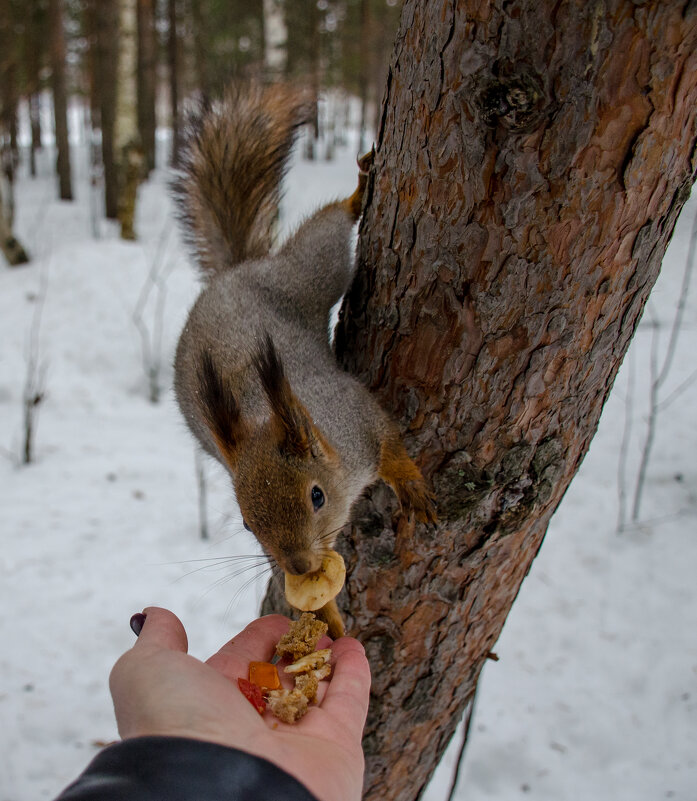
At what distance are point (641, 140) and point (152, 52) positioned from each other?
36.7 feet

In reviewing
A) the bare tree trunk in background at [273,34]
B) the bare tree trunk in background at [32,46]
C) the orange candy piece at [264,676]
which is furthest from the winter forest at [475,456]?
the bare tree trunk in background at [32,46]

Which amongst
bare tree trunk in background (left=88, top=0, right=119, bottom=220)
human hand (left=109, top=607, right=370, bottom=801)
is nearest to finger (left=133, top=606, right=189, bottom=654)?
human hand (left=109, top=607, right=370, bottom=801)

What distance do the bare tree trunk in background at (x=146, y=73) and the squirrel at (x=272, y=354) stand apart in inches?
326

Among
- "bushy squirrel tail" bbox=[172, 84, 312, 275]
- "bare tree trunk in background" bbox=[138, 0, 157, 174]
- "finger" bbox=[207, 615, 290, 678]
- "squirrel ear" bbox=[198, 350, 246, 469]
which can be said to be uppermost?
"bare tree trunk in background" bbox=[138, 0, 157, 174]

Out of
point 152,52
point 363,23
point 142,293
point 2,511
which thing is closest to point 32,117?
point 152,52

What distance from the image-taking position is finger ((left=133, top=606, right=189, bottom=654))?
1044 millimetres

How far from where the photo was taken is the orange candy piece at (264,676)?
115 centimetres

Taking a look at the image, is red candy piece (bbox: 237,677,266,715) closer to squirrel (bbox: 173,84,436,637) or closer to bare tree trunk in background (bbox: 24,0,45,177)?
squirrel (bbox: 173,84,436,637)

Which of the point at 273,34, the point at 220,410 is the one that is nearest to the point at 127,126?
the point at 273,34

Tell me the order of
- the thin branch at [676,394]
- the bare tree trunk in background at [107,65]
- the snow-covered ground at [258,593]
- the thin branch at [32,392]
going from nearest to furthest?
the snow-covered ground at [258,593] → the thin branch at [676,394] → the thin branch at [32,392] → the bare tree trunk in background at [107,65]

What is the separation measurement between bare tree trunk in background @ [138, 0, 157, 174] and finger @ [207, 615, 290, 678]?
30.9 ft

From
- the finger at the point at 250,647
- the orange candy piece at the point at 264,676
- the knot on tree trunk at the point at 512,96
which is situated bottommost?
the finger at the point at 250,647

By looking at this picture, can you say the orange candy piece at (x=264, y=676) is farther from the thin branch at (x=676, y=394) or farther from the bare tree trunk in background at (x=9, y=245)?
the bare tree trunk in background at (x=9, y=245)

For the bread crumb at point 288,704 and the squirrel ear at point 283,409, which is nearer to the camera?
the bread crumb at point 288,704
